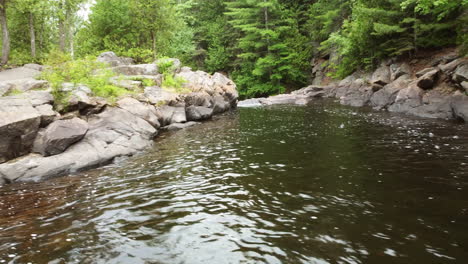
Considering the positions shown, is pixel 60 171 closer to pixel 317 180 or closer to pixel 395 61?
pixel 317 180

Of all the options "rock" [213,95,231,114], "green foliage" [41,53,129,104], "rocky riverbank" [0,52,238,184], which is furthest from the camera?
"rock" [213,95,231,114]

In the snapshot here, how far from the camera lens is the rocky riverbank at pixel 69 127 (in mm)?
10047

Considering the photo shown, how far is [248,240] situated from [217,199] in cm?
210

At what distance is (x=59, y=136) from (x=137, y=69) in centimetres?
1340

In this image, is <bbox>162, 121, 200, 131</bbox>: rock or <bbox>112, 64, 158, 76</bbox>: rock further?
<bbox>112, 64, 158, 76</bbox>: rock

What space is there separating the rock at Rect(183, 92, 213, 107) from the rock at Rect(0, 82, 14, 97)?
11.3 metres

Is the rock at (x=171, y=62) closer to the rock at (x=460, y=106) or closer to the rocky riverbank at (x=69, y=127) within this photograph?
the rocky riverbank at (x=69, y=127)

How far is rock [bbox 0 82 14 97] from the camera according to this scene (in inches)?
481

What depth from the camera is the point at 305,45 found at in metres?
43.0

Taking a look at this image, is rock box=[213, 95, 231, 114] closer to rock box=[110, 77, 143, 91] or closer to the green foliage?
rock box=[110, 77, 143, 91]

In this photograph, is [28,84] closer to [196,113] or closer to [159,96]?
[159,96]

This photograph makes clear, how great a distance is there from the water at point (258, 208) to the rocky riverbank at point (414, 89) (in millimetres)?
5112

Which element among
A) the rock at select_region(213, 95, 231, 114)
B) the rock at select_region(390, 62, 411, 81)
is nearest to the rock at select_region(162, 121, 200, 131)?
the rock at select_region(213, 95, 231, 114)

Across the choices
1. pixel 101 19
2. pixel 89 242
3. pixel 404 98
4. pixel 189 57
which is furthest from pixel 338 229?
pixel 189 57
